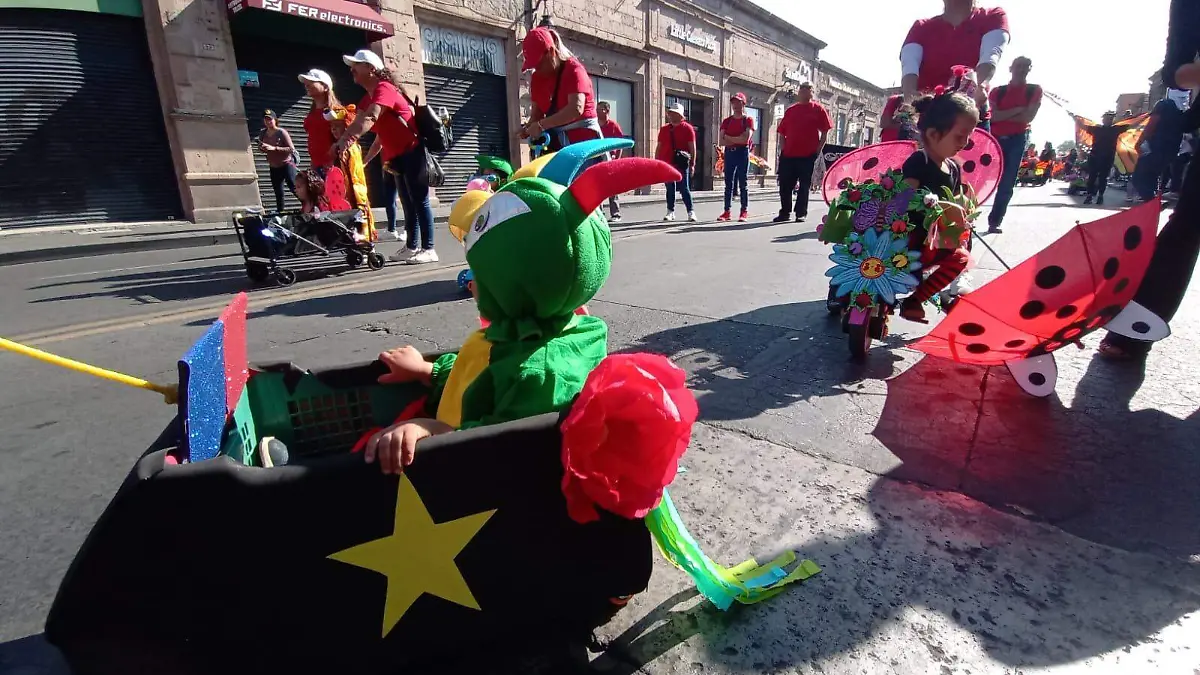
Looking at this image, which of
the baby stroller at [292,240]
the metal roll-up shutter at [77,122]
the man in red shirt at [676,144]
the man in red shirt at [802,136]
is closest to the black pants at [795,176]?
the man in red shirt at [802,136]

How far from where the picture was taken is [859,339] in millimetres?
2789

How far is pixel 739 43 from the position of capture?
2161cm

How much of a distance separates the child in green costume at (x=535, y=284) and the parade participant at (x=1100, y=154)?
628 inches

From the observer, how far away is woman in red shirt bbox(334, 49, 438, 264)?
16.1ft

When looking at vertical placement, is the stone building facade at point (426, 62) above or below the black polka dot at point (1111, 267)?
above

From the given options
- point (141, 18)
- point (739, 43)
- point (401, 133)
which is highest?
point (739, 43)

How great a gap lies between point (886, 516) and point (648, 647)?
0.79 metres

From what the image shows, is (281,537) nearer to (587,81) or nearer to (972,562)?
(972,562)

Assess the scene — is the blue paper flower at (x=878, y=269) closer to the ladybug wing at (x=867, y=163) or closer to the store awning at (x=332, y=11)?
the ladybug wing at (x=867, y=163)

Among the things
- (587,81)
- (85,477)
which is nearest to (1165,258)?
(587,81)

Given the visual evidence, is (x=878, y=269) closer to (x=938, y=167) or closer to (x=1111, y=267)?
(x=938, y=167)

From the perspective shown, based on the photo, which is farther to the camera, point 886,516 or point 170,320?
point 170,320

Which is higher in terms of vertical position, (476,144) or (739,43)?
(739,43)

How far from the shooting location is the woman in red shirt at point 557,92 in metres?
4.04
